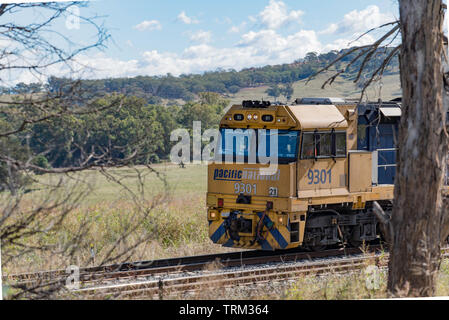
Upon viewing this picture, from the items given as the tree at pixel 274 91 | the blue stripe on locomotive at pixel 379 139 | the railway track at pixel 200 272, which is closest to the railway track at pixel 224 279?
the railway track at pixel 200 272

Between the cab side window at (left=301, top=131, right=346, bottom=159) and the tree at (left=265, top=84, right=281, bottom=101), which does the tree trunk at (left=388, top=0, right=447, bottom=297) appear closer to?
the cab side window at (left=301, top=131, right=346, bottom=159)

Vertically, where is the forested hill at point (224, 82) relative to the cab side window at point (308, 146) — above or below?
above

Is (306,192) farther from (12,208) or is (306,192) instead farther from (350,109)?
(12,208)

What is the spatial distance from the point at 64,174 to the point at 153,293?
3.37 m

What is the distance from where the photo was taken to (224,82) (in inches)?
1788

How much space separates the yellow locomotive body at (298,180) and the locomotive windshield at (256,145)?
0.07 feet

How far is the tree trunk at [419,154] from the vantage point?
802 cm

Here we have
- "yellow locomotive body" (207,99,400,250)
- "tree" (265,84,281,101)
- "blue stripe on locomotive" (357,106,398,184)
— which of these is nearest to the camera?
"yellow locomotive body" (207,99,400,250)

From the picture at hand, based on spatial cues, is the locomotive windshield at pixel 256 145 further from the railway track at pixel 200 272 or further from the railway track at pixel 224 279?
the railway track at pixel 224 279

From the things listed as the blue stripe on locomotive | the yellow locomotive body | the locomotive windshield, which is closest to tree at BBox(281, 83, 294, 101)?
the blue stripe on locomotive

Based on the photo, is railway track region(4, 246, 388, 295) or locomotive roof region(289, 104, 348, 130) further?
locomotive roof region(289, 104, 348, 130)

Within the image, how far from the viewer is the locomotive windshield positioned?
13.5 m

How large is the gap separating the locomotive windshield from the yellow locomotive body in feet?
0.07

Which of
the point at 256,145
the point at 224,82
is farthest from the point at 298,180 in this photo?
the point at 224,82
